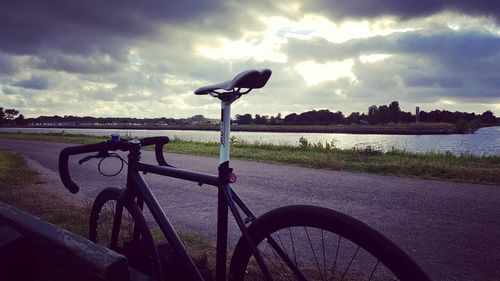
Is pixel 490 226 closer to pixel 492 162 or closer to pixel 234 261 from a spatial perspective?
pixel 234 261

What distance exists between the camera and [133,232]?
2961 millimetres

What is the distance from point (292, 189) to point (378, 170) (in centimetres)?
431

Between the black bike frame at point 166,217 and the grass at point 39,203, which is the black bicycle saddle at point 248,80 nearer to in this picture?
the black bike frame at point 166,217

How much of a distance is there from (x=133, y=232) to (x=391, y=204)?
5247 millimetres

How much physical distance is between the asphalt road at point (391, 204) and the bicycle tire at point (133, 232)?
6.21 feet

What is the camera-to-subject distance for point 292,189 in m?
8.24

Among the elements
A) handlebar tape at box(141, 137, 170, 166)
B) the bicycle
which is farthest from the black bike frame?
Result: handlebar tape at box(141, 137, 170, 166)

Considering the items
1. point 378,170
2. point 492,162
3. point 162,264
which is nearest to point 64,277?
point 162,264

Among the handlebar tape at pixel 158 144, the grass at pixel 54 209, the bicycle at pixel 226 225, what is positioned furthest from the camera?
the grass at pixel 54 209

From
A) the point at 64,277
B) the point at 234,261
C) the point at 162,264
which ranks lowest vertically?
the point at 162,264

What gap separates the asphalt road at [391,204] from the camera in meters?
4.27

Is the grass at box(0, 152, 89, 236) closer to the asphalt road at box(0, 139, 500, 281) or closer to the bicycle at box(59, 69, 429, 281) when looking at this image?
the asphalt road at box(0, 139, 500, 281)

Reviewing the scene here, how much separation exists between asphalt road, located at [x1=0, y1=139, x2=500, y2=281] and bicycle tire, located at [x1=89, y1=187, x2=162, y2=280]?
1.89 metres

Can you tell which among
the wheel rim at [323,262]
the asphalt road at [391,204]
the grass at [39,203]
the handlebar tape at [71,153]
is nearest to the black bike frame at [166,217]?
the handlebar tape at [71,153]
